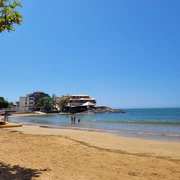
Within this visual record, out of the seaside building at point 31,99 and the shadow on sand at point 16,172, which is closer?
the shadow on sand at point 16,172

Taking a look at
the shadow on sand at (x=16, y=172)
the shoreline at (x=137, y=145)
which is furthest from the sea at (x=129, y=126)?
the shadow on sand at (x=16, y=172)

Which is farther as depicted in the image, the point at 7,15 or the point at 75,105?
the point at 75,105

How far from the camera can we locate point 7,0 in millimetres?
5477

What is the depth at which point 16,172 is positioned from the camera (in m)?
5.90

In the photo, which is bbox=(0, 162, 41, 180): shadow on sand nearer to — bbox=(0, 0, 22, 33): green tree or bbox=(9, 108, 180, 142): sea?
bbox=(0, 0, 22, 33): green tree

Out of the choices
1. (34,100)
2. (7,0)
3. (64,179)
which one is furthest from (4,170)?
(34,100)

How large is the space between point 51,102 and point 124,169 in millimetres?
111941

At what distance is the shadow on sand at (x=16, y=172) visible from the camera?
5.39m

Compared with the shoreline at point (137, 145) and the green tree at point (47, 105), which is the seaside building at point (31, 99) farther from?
the shoreline at point (137, 145)

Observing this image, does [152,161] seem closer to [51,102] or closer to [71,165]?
[71,165]

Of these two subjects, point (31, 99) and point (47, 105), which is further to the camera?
point (31, 99)

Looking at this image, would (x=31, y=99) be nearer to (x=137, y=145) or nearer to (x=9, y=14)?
(x=137, y=145)

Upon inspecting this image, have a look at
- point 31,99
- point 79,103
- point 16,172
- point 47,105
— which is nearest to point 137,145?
point 16,172

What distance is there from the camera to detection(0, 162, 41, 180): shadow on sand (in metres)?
5.39
